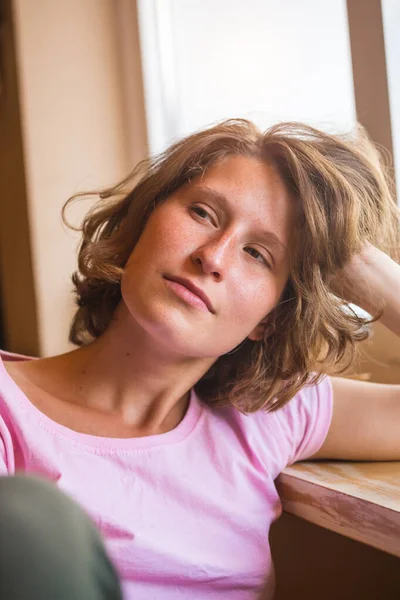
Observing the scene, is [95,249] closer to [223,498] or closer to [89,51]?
[223,498]

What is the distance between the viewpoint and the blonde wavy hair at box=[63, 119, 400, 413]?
35.4 inches

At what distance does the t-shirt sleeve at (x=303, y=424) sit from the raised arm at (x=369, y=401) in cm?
1

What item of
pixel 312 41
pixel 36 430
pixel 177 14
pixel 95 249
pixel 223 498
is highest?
pixel 177 14

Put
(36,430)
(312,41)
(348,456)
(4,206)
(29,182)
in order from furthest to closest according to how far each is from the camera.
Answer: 1. (4,206)
2. (29,182)
3. (312,41)
4. (348,456)
5. (36,430)

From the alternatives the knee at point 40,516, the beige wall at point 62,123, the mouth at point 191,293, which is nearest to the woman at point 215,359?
the mouth at point 191,293

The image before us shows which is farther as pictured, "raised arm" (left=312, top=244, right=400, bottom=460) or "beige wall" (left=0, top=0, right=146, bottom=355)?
"beige wall" (left=0, top=0, right=146, bottom=355)

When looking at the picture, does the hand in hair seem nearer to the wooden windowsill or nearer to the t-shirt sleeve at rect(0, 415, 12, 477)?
the wooden windowsill

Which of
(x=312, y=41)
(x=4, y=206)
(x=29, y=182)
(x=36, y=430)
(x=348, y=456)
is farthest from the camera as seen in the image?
(x=4, y=206)

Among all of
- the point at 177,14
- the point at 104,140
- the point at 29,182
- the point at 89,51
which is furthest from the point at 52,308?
the point at 177,14

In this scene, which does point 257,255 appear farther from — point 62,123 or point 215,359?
point 62,123

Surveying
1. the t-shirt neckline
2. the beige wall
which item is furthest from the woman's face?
the beige wall

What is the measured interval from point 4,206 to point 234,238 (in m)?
1.48

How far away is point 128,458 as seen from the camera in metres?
0.84

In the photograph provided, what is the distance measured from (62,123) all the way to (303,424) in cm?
128
